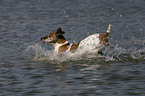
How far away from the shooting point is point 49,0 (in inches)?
1122

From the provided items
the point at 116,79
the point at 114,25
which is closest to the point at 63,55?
the point at 116,79

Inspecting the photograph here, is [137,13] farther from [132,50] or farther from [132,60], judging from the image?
[132,60]

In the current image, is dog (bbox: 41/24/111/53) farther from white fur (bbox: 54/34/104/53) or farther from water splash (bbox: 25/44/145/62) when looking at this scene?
water splash (bbox: 25/44/145/62)

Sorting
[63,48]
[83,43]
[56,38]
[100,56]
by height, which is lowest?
[100,56]

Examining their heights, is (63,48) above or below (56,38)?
below

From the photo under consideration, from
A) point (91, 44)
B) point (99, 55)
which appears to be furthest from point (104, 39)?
point (99, 55)

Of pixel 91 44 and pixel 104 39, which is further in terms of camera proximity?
pixel 91 44

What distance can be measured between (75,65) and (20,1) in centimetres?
1786

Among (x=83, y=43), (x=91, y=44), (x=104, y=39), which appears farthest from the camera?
(x=83, y=43)

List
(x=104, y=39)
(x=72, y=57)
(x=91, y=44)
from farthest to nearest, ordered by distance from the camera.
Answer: (x=72, y=57)
(x=91, y=44)
(x=104, y=39)

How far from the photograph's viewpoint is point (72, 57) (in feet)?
41.5

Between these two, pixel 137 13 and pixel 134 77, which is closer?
pixel 134 77

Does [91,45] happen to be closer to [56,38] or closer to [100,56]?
[100,56]

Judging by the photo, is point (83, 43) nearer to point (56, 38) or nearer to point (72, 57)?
point (72, 57)
